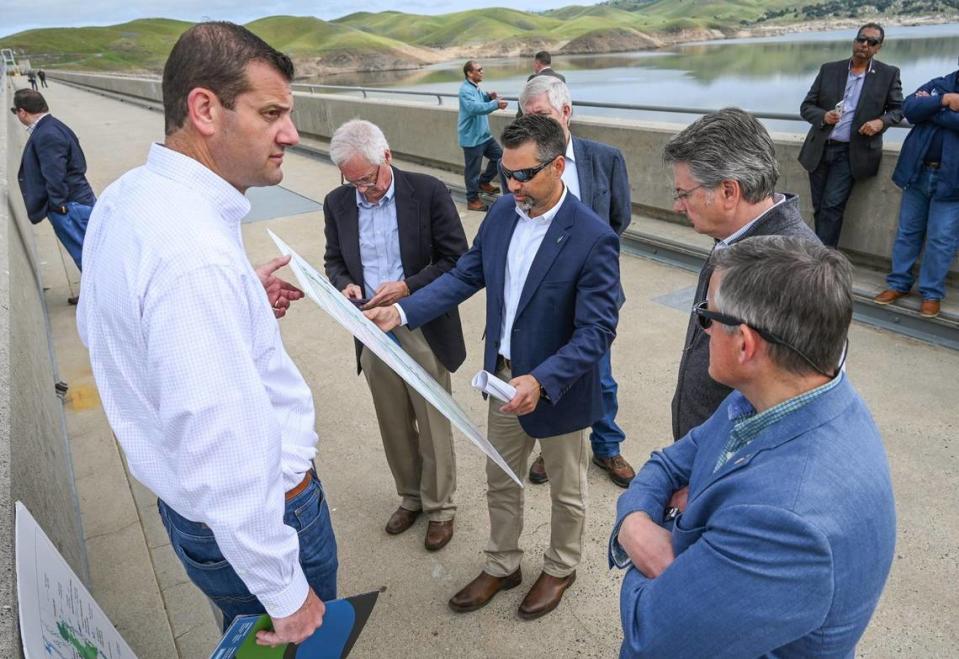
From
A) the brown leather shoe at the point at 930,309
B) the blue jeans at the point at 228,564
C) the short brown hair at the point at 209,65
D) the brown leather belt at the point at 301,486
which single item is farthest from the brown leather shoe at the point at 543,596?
the brown leather shoe at the point at 930,309

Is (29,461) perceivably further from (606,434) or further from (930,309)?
(930,309)

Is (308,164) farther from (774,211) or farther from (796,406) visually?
(796,406)

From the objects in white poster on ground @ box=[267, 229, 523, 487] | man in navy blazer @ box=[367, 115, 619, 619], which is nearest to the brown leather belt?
white poster on ground @ box=[267, 229, 523, 487]

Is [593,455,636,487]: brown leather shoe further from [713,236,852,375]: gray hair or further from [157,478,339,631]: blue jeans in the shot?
[713,236,852,375]: gray hair

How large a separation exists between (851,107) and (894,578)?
3.92m

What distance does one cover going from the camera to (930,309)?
4.57 m

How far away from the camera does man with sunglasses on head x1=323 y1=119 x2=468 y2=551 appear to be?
9.34ft

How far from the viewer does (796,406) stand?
1185mm

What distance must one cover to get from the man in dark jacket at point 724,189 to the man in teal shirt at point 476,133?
621 centimetres

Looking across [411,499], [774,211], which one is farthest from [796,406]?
[411,499]

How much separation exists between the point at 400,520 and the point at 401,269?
1.35 meters

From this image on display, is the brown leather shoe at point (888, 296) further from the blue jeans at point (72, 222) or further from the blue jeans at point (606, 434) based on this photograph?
the blue jeans at point (72, 222)

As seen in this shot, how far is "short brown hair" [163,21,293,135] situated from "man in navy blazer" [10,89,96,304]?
5.65m

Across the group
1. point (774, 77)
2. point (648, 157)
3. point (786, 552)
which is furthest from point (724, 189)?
point (774, 77)
